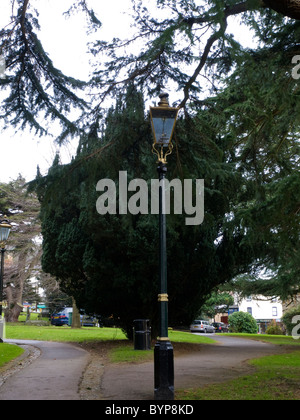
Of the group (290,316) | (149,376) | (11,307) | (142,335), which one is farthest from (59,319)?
(149,376)

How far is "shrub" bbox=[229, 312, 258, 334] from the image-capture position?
119 feet

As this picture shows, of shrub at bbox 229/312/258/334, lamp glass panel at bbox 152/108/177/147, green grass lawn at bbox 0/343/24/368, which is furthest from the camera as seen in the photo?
shrub at bbox 229/312/258/334

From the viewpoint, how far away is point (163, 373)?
6484 mm

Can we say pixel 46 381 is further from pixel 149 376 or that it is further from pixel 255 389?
pixel 255 389

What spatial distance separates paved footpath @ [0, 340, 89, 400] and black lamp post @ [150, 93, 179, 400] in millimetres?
1285

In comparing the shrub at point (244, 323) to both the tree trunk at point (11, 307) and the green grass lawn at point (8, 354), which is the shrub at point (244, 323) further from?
the green grass lawn at point (8, 354)

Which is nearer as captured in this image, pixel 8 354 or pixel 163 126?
pixel 163 126

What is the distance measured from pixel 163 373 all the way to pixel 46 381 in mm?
2739

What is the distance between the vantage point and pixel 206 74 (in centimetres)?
765

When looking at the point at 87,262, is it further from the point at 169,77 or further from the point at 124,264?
the point at 169,77

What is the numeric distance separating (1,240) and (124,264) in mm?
5389

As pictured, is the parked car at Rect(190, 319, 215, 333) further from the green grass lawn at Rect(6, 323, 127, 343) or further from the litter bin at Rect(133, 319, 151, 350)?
the litter bin at Rect(133, 319, 151, 350)

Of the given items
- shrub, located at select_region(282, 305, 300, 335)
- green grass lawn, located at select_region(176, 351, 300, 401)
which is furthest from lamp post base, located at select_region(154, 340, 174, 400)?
shrub, located at select_region(282, 305, 300, 335)
